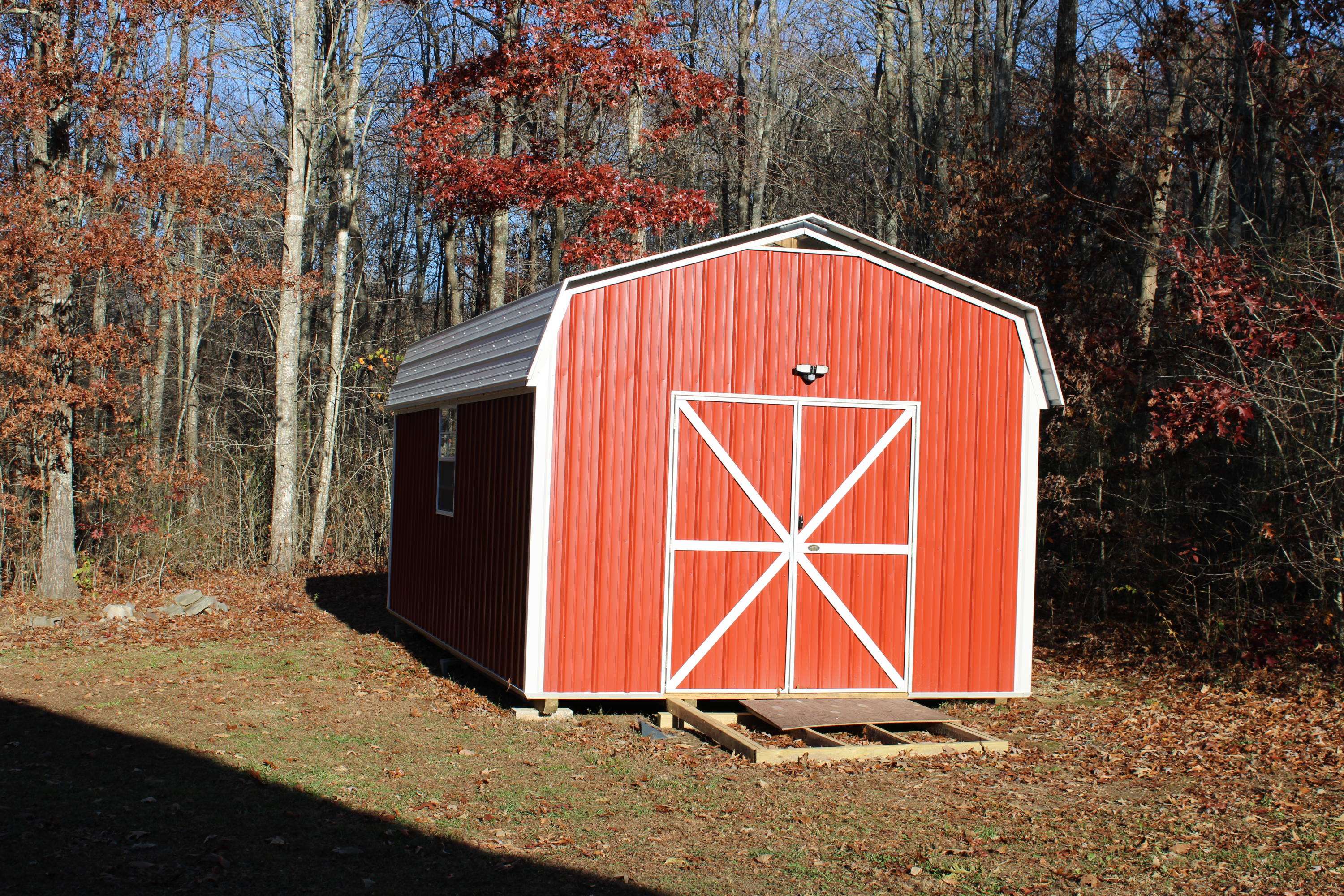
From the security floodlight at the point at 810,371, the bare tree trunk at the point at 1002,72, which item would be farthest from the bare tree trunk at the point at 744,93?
the security floodlight at the point at 810,371

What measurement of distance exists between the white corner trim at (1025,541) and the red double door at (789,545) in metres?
1.00

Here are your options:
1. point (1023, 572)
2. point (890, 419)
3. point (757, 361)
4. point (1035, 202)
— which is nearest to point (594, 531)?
point (757, 361)

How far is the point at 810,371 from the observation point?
9172 millimetres

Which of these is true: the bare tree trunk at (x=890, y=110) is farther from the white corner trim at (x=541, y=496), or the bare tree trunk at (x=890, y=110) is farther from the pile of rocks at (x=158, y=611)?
the pile of rocks at (x=158, y=611)

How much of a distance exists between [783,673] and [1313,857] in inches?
160

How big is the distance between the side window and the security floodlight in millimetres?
3681

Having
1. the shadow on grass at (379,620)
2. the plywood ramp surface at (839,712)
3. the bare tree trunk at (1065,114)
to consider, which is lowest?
the shadow on grass at (379,620)

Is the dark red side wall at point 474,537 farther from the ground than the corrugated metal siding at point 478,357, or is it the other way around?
the corrugated metal siding at point 478,357

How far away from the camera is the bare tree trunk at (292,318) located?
17094 millimetres

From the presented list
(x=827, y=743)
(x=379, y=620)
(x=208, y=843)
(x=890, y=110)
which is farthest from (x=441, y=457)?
(x=890, y=110)

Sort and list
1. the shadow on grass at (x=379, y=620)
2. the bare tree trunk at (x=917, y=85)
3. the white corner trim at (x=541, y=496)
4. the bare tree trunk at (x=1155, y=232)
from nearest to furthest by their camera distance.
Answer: the white corner trim at (x=541, y=496) < the shadow on grass at (x=379, y=620) < the bare tree trunk at (x=1155, y=232) < the bare tree trunk at (x=917, y=85)

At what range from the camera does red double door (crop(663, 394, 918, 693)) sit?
902cm

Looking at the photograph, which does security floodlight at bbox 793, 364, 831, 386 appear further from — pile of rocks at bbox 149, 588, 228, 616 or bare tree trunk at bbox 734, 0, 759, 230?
bare tree trunk at bbox 734, 0, 759, 230

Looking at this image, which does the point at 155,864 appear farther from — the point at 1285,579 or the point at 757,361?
the point at 1285,579
